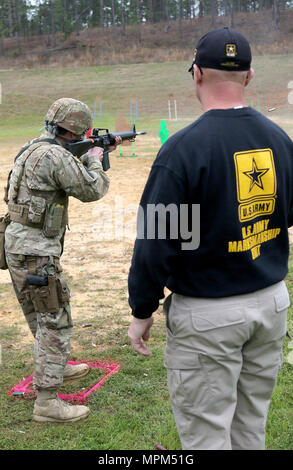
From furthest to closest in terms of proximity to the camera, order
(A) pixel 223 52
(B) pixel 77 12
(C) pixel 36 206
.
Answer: (B) pixel 77 12 < (C) pixel 36 206 < (A) pixel 223 52

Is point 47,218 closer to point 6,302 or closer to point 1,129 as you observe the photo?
point 6,302

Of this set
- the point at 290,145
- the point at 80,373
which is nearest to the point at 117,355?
the point at 80,373

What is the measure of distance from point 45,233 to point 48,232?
0.9 inches

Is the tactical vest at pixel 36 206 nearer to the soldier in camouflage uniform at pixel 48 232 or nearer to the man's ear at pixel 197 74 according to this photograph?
the soldier in camouflage uniform at pixel 48 232

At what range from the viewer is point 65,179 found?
3.25 metres

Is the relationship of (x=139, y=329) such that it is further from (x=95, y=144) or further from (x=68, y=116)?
(x=95, y=144)

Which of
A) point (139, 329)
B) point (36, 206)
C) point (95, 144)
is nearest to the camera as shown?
point (139, 329)

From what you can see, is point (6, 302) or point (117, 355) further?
point (6, 302)

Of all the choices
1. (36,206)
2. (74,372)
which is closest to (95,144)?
(36,206)

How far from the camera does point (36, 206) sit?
10.8 feet

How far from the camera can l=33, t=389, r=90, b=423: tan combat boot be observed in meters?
3.40

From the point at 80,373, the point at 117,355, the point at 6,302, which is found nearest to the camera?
the point at 80,373

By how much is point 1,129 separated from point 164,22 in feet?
134

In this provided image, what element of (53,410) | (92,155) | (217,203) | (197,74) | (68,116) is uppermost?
(197,74)
